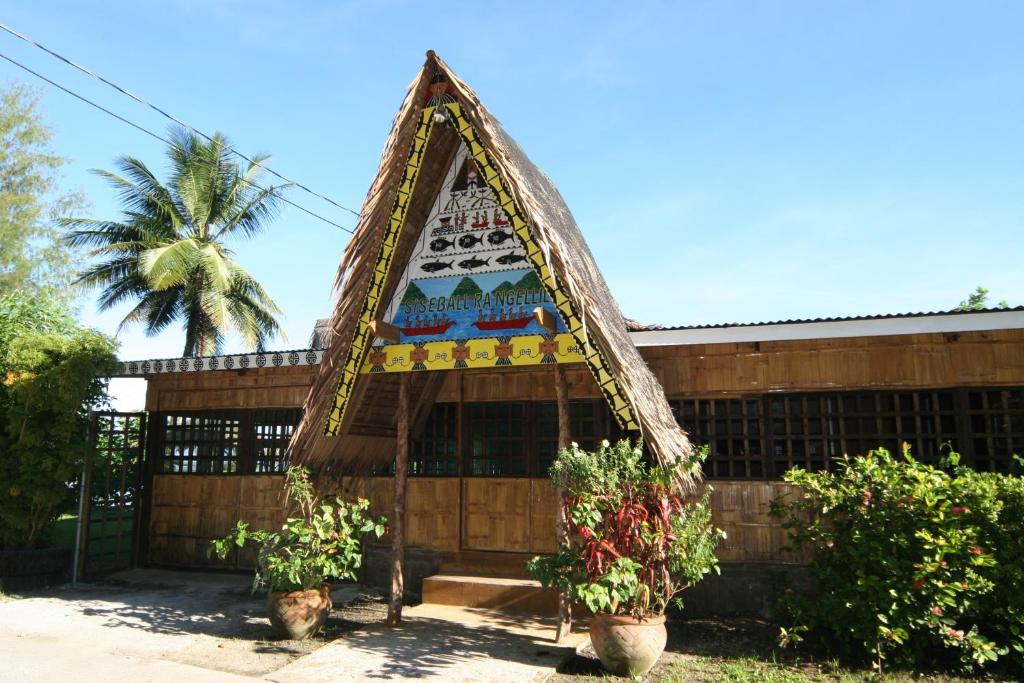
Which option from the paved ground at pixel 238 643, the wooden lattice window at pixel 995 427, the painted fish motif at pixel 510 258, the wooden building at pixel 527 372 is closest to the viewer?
the paved ground at pixel 238 643

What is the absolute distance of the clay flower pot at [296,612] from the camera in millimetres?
6574

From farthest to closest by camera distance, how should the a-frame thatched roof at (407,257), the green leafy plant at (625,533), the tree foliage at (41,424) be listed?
the tree foliage at (41,424) < the a-frame thatched roof at (407,257) < the green leafy plant at (625,533)

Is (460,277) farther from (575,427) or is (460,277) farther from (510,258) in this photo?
(575,427)

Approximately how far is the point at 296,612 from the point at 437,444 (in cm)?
305

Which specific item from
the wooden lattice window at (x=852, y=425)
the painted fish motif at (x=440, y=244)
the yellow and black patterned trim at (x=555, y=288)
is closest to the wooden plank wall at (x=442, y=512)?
the wooden lattice window at (x=852, y=425)

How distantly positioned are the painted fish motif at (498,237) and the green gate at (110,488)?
6.09 metres

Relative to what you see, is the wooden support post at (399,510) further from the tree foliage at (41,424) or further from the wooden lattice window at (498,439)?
the tree foliage at (41,424)

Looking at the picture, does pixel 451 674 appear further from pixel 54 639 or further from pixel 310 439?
pixel 54 639

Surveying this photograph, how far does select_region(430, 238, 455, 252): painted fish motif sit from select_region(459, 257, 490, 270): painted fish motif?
10.0 inches

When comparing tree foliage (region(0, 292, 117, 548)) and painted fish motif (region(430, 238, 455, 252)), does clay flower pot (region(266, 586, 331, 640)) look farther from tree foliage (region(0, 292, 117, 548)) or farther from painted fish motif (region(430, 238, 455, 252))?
tree foliage (region(0, 292, 117, 548))

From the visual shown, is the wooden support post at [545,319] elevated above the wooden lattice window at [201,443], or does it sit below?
above

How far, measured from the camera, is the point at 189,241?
744 inches

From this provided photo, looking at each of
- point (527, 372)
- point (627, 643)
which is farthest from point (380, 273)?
point (627, 643)

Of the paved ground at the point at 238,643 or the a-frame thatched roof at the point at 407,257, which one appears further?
the a-frame thatched roof at the point at 407,257
